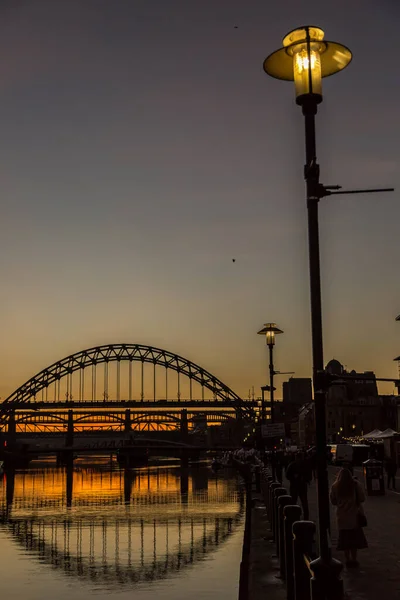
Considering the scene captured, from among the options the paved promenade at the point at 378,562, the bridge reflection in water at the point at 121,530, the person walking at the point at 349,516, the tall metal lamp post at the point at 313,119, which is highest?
the tall metal lamp post at the point at 313,119

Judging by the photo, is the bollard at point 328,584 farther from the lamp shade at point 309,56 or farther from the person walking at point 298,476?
the person walking at point 298,476

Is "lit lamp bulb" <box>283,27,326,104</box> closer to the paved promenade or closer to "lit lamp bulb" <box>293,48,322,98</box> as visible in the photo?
"lit lamp bulb" <box>293,48,322,98</box>

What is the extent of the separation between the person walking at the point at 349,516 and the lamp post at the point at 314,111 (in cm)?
599

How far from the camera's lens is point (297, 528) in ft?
34.2

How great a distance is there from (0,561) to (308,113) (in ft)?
72.0

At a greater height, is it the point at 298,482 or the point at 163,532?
the point at 298,482

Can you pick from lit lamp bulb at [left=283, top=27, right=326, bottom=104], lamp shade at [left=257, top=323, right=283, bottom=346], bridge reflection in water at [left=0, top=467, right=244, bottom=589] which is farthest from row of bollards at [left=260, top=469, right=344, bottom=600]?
lamp shade at [left=257, top=323, right=283, bottom=346]

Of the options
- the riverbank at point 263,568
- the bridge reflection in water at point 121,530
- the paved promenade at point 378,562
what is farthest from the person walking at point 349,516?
the bridge reflection in water at point 121,530

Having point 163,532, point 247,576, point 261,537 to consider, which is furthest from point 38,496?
point 247,576

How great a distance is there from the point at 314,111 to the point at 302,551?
21.1ft

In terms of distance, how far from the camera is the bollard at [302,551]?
10.3 metres

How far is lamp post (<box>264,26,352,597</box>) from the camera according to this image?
1068 cm

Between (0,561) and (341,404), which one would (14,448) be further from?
(0,561)

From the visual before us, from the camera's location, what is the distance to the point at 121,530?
118 feet
